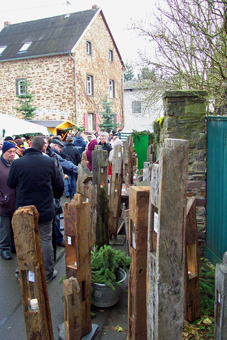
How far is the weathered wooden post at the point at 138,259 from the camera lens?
237 centimetres

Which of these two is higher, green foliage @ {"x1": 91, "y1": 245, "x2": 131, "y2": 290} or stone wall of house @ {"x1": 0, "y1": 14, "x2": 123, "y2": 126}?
stone wall of house @ {"x1": 0, "y1": 14, "x2": 123, "y2": 126}

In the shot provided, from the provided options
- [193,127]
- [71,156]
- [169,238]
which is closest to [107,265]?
[169,238]

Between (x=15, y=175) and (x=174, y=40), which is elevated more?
(x=174, y=40)

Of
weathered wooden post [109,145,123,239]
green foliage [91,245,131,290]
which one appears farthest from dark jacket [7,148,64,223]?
weathered wooden post [109,145,123,239]

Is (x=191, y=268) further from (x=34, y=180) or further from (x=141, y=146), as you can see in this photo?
(x=141, y=146)

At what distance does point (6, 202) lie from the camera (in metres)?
4.77

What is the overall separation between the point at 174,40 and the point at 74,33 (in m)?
16.5

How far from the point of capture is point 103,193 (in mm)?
5184

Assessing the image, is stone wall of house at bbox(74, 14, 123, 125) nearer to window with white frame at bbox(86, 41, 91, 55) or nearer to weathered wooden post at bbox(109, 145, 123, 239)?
window with white frame at bbox(86, 41, 91, 55)

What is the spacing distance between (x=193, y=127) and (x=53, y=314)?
3.11 m

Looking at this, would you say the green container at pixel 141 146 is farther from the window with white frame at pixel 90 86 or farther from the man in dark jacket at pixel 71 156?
the window with white frame at pixel 90 86

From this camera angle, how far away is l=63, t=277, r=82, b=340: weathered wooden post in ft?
8.35

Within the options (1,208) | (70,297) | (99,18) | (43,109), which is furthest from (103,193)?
(99,18)

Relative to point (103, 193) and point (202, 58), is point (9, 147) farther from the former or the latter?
point (202, 58)
